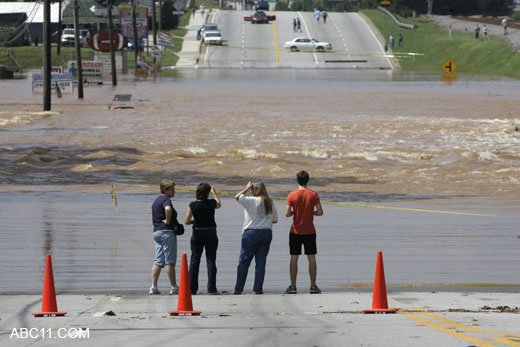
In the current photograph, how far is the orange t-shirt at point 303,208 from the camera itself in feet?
40.6

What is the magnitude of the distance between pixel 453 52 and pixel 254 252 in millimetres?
92798

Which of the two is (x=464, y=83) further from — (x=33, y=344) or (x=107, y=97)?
(x=33, y=344)

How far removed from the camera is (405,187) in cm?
2428

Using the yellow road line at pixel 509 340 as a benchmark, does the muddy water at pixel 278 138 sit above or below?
below

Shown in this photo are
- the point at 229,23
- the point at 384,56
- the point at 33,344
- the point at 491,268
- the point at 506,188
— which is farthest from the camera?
the point at 229,23

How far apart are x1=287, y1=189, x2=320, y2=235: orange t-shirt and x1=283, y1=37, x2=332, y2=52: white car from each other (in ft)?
310

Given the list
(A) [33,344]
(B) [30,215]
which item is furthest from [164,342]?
(B) [30,215]

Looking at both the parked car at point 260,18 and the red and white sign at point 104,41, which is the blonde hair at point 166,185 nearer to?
the red and white sign at point 104,41

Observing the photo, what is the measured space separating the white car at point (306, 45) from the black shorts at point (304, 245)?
3716 inches

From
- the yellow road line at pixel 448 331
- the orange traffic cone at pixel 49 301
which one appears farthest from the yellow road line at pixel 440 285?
the orange traffic cone at pixel 49 301

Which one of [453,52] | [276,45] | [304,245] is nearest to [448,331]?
[304,245]

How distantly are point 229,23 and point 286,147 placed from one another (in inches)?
3770

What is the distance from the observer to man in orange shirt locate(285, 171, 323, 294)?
12.3m

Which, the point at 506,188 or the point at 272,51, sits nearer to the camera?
the point at 506,188
